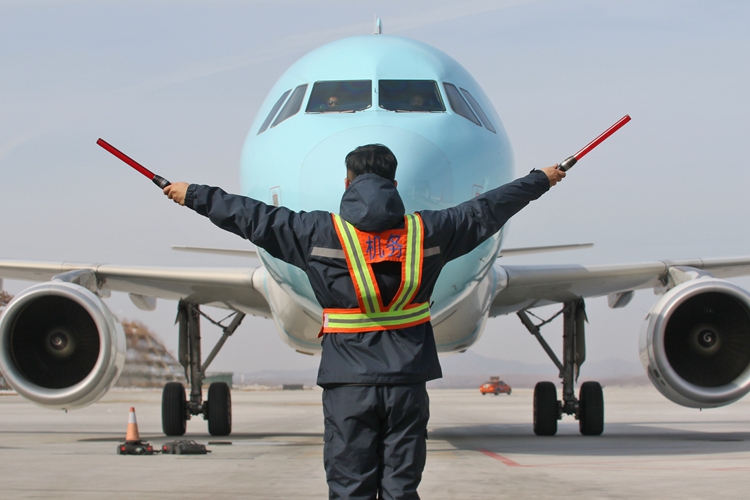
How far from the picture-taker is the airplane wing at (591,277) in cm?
1016

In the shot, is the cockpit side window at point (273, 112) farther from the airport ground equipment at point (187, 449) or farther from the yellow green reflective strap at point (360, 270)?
the yellow green reflective strap at point (360, 270)

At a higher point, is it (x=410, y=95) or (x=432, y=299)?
(x=410, y=95)

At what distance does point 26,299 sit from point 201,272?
98.7 inches

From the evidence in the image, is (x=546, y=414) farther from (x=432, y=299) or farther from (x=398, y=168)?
(x=398, y=168)

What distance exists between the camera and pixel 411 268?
10.1ft

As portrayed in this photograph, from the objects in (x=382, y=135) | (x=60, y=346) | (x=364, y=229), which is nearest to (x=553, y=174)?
(x=364, y=229)

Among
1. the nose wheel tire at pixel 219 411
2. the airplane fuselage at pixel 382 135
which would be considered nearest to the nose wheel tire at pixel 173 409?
the nose wheel tire at pixel 219 411

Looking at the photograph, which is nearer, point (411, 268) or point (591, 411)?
point (411, 268)

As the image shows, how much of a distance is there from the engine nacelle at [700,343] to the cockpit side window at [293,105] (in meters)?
3.96

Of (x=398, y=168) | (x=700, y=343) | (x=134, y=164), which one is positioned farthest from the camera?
(x=700, y=343)

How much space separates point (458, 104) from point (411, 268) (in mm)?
4517

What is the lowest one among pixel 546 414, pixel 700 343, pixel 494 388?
pixel 494 388

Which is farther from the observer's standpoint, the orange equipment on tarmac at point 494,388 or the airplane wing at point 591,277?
the orange equipment on tarmac at point 494,388

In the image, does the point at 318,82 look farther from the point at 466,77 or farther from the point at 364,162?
the point at 364,162
